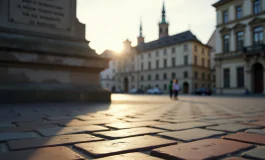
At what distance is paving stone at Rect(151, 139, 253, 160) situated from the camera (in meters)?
1.50

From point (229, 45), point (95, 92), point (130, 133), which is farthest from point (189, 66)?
point (130, 133)

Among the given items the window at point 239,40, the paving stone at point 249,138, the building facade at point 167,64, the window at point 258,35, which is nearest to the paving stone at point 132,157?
the paving stone at point 249,138

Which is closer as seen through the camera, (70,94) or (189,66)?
(70,94)

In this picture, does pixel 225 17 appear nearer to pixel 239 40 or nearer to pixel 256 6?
pixel 239 40

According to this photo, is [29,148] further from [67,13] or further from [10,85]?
[67,13]

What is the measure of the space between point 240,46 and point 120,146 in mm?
33097

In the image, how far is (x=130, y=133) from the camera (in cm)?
233

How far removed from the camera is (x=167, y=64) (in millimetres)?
56094

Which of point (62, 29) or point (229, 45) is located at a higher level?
point (229, 45)

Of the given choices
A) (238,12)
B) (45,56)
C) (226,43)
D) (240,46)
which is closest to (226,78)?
(240,46)

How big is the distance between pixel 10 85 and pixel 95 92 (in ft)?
7.87

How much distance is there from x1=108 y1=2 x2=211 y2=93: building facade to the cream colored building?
16.3m

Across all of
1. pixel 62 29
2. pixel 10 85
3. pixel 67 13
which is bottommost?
pixel 10 85

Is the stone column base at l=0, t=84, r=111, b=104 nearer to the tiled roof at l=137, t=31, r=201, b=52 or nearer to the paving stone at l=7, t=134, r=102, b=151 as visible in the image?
the paving stone at l=7, t=134, r=102, b=151
